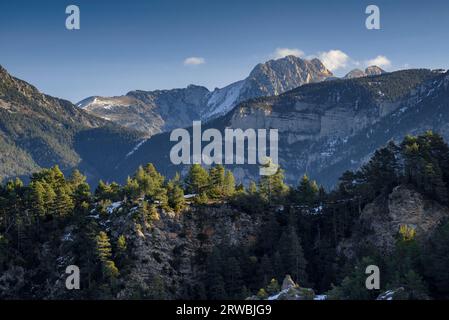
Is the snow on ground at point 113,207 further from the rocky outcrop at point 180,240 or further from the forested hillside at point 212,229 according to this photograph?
the rocky outcrop at point 180,240

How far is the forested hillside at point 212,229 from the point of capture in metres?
94.8

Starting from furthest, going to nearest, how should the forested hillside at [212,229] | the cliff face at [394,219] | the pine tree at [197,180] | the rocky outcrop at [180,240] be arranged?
the pine tree at [197,180] < the rocky outcrop at [180,240] < the cliff face at [394,219] < the forested hillside at [212,229]

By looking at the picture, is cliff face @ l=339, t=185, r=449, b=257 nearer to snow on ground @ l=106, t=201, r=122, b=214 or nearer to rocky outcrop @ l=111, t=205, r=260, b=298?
rocky outcrop @ l=111, t=205, r=260, b=298

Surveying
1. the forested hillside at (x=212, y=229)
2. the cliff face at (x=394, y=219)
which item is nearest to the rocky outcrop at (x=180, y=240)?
the forested hillside at (x=212, y=229)

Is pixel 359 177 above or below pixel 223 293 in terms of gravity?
above

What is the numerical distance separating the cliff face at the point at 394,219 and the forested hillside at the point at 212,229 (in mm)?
169

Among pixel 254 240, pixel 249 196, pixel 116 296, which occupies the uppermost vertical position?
pixel 249 196

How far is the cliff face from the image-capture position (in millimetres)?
95125

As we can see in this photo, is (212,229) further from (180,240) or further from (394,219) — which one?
(394,219)

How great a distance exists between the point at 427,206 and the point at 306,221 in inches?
761

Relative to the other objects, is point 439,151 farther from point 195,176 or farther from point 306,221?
point 195,176

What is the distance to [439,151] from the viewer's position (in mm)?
101875
